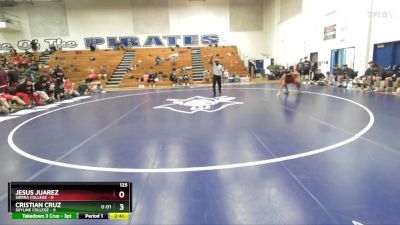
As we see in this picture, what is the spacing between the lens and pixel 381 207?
240cm

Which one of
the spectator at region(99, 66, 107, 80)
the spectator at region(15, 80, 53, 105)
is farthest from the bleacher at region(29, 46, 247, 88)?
the spectator at region(15, 80, 53, 105)

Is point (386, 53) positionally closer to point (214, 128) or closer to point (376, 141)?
point (376, 141)

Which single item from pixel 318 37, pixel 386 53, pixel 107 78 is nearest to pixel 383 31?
pixel 386 53

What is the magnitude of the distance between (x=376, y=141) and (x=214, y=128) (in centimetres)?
288

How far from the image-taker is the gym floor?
2.43 m

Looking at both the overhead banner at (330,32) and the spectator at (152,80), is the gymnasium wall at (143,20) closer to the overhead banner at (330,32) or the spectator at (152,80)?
the spectator at (152,80)

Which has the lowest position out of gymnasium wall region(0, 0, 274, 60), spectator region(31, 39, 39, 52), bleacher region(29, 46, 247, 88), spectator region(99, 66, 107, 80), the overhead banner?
spectator region(99, 66, 107, 80)

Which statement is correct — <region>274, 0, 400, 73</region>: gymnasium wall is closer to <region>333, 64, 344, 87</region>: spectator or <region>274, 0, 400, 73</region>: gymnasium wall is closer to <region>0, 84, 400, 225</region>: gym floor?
<region>333, 64, 344, 87</region>: spectator

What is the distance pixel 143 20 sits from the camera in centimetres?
2438

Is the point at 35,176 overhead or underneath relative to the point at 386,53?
underneath
